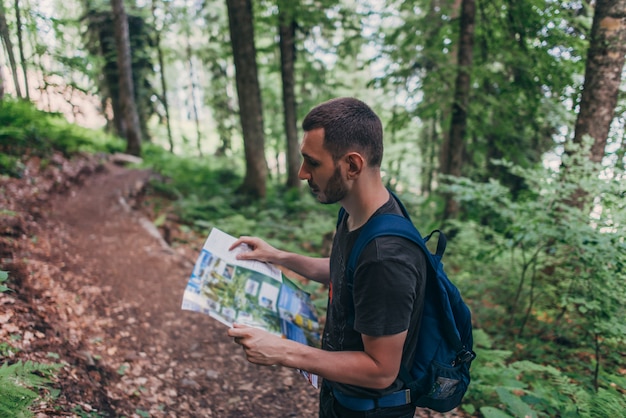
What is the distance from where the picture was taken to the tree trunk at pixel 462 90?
6.42 metres

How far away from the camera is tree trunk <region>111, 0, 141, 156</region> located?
13.1 m

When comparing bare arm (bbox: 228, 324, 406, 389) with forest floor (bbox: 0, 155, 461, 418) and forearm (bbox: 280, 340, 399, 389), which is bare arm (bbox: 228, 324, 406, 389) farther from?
forest floor (bbox: 0, 155, 461, 418)

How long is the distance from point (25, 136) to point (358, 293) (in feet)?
30.7

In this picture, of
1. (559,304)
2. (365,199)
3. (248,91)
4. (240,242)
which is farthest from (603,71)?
(248,91)

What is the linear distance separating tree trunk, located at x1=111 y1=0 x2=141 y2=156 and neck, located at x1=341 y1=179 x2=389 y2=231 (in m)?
14.8

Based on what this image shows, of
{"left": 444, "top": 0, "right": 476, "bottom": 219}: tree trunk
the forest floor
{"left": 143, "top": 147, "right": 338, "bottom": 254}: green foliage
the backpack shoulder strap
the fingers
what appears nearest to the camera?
the backpack shoulder strap

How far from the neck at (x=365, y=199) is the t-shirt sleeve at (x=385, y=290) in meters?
0.26

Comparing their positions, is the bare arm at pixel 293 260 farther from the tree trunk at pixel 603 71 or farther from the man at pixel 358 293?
the tree trunk at pixel 603 71

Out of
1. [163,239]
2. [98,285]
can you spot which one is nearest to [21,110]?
[163,239]

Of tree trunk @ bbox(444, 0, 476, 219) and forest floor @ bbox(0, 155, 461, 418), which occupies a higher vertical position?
tree trunk @ bbox(444, 0, 476, 219)

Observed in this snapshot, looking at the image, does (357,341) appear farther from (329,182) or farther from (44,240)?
(44,240)

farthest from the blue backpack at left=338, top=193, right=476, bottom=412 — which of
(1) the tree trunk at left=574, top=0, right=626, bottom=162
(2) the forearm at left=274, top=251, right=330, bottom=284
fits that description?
(1) the tree trunk at left=574, top=0, right=626, bottom=162

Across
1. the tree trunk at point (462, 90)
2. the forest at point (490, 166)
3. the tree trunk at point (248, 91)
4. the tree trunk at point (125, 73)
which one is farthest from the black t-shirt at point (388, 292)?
the tree trunk at point (125, 73)

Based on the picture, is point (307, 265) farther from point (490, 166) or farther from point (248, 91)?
point (490, 166)
